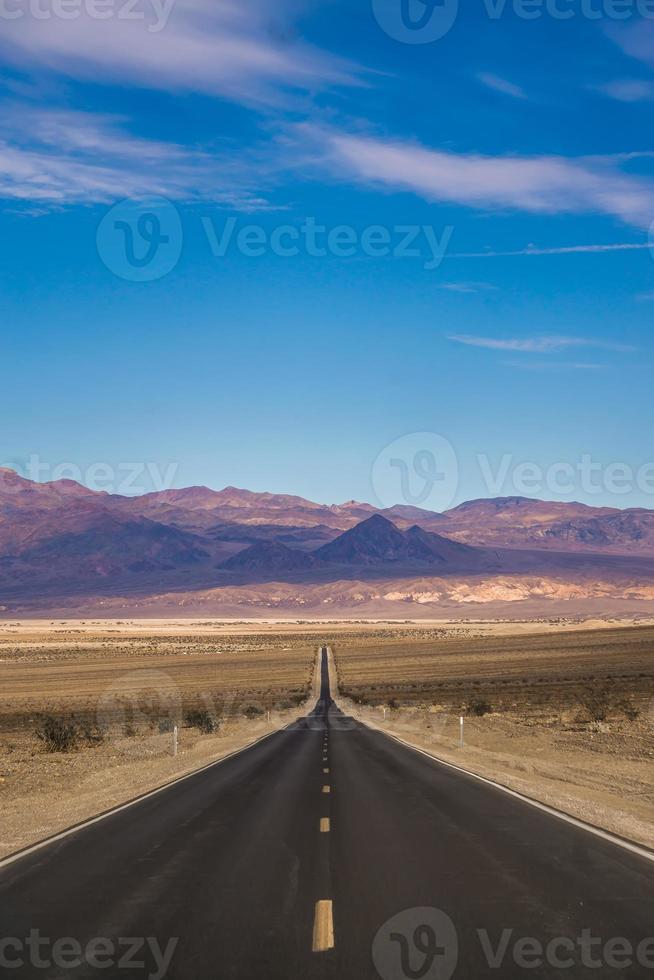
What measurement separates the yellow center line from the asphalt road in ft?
0.09

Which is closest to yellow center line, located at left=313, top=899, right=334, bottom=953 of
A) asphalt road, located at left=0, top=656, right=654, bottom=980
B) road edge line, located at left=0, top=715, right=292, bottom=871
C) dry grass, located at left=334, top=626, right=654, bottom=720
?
asphalt road, located at left=0, top=656, right=654, bottom=980

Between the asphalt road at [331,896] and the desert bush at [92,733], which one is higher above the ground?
the asphalt road at [331,896]

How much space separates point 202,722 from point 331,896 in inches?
1387

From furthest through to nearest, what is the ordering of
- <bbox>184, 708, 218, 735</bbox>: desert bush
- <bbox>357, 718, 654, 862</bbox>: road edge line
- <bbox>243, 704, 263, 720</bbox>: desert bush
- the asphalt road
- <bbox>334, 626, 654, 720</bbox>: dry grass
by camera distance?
<bbox>334, 626, 654, 720</bbox>: dry grass → <bbox>243, 704, 263, 720</bbox>: desert bush → <bbox>184, 708, 218, 735</bbox>: desert bush → <bbox>357, 718, 654, 862</bbox>: road edge line → the asphalt road

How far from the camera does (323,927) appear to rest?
341 inches

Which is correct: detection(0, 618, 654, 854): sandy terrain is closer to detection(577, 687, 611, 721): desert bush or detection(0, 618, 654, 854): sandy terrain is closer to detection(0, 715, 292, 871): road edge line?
detection(577, 687, 611, 721): desert bush

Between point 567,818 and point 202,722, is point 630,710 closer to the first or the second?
point 202,722

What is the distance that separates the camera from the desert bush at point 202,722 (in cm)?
4256

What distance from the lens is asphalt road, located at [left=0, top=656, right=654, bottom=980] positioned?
776 cm

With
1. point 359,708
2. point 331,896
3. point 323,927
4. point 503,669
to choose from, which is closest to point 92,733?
point 359,708

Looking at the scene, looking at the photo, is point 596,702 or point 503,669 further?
point 503,669

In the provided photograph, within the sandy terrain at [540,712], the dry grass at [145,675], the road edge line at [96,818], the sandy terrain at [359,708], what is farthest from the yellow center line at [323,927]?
the dry grass at [145,675]

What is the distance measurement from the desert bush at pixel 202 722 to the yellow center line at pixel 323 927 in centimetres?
3315

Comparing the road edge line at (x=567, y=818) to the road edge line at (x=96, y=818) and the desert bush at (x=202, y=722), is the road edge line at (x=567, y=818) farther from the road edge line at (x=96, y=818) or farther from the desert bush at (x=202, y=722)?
the desert bush at (x=202, y=722)
